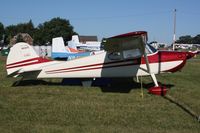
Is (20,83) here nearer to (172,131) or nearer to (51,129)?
(51,129)

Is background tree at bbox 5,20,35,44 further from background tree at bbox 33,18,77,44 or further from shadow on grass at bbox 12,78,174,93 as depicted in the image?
shadow on grass at bbox 12,78,174,93

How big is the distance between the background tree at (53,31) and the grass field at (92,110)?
97.5 m

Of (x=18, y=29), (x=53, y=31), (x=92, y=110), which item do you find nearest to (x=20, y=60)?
(x=92, y=110)

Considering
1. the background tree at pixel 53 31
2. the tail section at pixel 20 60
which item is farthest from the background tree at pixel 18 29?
the tail section at pixel 20 60

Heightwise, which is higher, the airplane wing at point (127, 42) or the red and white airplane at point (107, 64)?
the airplane wing at point (127, 42)

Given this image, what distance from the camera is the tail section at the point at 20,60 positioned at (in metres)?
11.0

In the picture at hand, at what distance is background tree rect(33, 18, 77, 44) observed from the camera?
10800 cm

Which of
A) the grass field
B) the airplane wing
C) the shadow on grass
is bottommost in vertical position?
the shadow on grass

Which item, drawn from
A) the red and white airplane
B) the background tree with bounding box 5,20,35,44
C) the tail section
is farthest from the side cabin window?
the background tree with bounding box 5,20,35,44

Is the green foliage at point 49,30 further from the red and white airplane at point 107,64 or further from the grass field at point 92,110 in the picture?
the grass field at point 92,110

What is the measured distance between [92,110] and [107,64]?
3.67 metres

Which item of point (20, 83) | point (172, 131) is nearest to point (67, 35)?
point (20, 83)

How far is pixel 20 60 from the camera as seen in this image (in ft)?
36.3

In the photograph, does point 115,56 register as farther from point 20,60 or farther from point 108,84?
point 20,60
